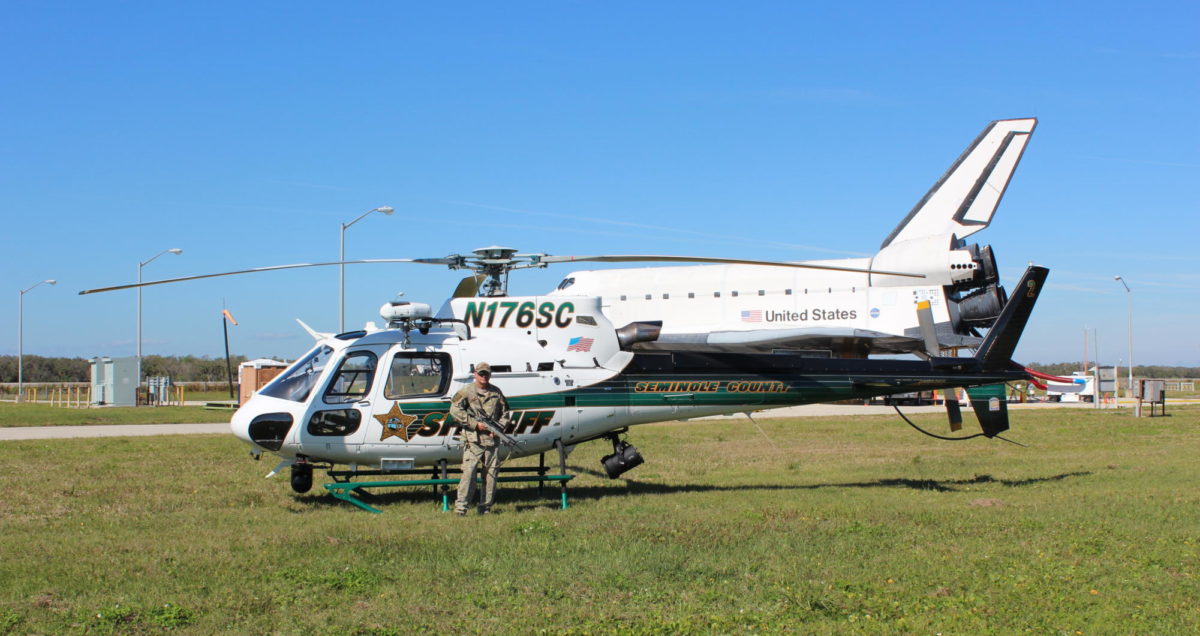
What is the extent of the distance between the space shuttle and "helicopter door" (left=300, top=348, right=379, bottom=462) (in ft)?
38.8

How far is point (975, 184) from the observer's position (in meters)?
26.8

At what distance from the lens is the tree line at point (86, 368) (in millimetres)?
97438

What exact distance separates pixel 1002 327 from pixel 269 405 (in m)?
10.8

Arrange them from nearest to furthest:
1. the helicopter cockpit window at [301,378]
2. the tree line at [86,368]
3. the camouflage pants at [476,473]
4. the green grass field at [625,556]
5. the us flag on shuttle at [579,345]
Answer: the green grass field at [625,556], the camouflage pants at [476,473], the helicopter cockpit window at [301,378], the us flag on shuttle at [579,345], the tree line at [86,368]

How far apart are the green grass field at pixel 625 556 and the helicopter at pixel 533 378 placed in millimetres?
841

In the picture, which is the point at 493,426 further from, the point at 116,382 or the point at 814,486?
the point at 116,382

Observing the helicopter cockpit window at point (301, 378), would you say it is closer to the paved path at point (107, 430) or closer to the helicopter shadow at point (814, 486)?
the helicopter shadow at point (814, 486)

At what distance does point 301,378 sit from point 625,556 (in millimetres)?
5947

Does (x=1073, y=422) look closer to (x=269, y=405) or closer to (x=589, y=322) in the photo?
(x=589, y=322)

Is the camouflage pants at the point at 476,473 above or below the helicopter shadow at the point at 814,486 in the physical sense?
above

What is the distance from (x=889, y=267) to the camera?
24750 millimetres

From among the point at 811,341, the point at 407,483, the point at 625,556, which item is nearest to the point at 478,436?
the point at 407,483

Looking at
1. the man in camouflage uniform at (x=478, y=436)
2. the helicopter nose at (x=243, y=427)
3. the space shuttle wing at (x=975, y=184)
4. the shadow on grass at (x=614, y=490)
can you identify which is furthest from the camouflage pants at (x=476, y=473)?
the space shuttle wing at (x=975, y=184)

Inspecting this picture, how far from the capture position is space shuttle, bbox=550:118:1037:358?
23.9 metres
